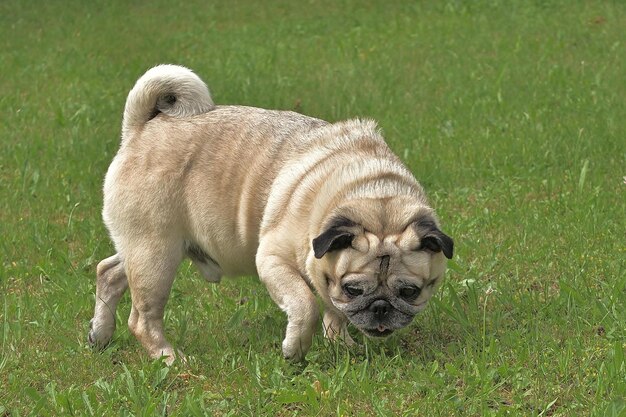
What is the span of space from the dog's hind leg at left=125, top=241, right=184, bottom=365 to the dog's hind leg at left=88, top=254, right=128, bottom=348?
27cm

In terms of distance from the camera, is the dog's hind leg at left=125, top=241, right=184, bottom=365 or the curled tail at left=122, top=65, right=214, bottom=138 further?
the curled tail at left=122, top=65, right=214, bottom=138

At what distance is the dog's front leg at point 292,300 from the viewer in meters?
5.97

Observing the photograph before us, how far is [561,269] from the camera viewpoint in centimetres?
717

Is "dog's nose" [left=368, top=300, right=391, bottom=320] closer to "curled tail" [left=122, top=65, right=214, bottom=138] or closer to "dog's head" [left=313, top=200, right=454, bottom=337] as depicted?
"dog's head" [left=313, top=200, right=454, bottom=337]

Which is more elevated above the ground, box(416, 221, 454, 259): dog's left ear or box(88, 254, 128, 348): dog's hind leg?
box(416, 221, 454, 259): dog's left ear

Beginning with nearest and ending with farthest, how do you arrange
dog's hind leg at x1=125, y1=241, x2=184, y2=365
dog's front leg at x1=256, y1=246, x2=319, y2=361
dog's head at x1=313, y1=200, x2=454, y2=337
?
1. dog's head at x1=313, y1=200, x2=454, y2=337
2. dog's front leg at x1=256, y1=246, x2=319, y2=361
3. dog's hind leg at x1=125, y1=241, x2=184, y2=365

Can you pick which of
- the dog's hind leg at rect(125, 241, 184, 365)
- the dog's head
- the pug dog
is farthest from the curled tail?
the dog's head

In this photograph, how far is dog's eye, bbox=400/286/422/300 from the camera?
578 cm

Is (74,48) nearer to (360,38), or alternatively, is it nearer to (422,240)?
(360,38)

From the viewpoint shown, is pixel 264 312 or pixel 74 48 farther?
pixel 74 48

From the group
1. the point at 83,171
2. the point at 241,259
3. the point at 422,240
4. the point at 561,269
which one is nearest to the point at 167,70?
the point at 241,259

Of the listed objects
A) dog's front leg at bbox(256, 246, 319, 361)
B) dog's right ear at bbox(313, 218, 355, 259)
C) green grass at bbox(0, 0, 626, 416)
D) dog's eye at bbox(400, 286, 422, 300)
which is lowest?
green grass at bbox(0, 0, 626, 416)

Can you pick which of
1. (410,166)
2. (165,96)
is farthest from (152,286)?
(410,166)

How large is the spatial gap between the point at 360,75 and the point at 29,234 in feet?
16.7
